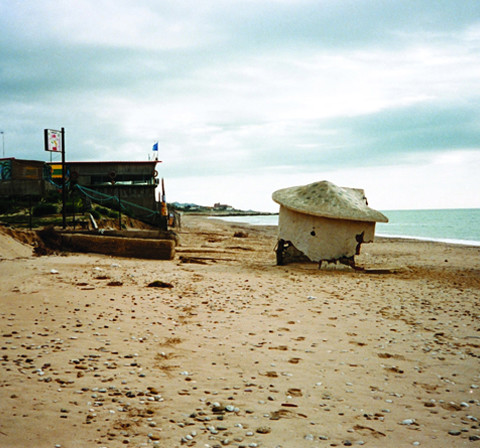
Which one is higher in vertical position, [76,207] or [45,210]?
[76,207]

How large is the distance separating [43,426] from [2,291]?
13.1 ft

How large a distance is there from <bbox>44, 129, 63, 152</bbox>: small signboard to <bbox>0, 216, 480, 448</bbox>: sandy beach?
9.66 meters

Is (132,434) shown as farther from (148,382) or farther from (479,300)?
(479,300)

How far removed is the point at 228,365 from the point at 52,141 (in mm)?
15148

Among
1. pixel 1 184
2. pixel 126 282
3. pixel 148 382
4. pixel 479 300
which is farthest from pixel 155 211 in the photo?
pixel 148 382

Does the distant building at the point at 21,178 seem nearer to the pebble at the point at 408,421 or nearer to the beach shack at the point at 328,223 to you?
the beach shack at the point at 328,223

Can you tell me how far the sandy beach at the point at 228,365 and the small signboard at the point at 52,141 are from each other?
9.66 meters

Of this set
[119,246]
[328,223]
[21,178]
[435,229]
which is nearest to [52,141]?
[119,246]

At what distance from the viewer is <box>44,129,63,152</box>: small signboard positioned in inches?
642

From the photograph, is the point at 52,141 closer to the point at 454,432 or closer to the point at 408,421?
the point at 408,421

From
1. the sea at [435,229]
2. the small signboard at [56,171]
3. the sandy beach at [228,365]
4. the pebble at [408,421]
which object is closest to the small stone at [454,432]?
the sandy beach at [228,365]

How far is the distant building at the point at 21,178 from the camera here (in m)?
25.4

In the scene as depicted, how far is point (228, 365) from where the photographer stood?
167 inches

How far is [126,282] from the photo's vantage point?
25.4ft
